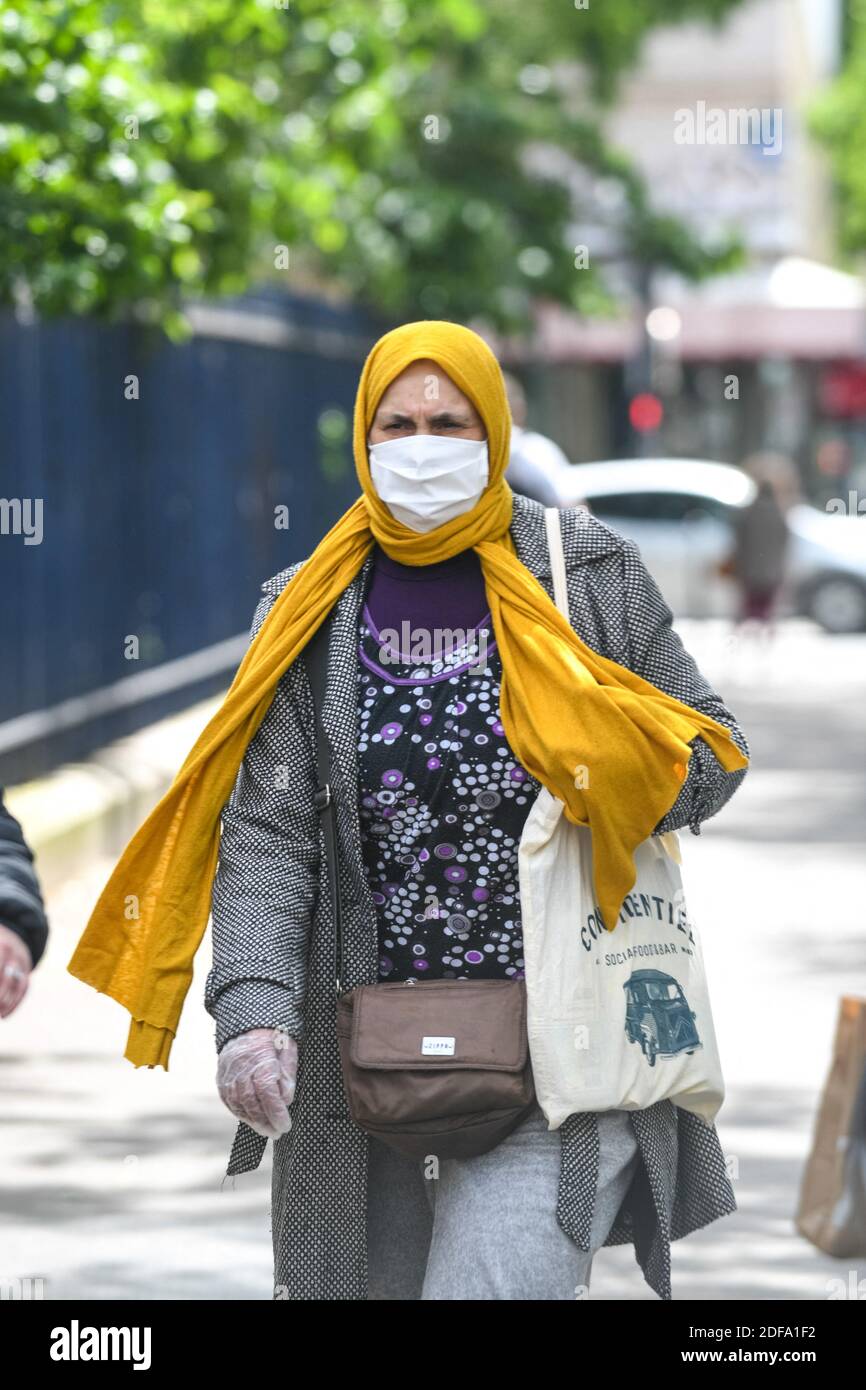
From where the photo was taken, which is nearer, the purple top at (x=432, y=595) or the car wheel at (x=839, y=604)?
the purple top at (x=432, y=595)

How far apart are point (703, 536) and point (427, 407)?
21.0 metres

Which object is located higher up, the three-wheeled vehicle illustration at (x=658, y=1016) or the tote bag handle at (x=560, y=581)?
the tote bag handle at (x=560, y=581)

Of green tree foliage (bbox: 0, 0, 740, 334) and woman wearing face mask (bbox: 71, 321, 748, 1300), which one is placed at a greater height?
green tree foliage (bbox: 0, 0, 740, 334)

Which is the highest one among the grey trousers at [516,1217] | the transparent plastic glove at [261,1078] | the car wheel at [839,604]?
the transparent plastic glove at [261,1078]

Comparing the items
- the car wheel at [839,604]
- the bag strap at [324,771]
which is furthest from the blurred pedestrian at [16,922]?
the car wheel at [839,604]

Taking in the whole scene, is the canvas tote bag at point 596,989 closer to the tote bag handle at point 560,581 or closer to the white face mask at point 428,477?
the tote bag handle at point 560,581

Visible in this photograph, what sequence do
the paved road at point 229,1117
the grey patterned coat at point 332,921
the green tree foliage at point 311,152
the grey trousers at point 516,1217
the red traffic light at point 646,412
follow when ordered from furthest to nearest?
1. the red traffic light at point 646,412
2. the green tree foliage at point 311,152
3. the paved road at point 229,1117
4. the grey patterned coat at point 332,921
5. the grey trousers at point 516,1217

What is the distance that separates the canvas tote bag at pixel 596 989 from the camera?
338cm

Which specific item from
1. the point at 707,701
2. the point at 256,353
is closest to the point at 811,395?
the point at 256,353

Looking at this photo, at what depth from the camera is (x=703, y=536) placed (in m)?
24.4

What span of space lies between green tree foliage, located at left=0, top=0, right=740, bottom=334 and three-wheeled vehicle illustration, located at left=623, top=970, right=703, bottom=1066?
7.21 metres

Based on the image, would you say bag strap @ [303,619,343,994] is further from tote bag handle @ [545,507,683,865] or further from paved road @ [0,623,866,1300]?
paved road @ [0,623,866,1300]

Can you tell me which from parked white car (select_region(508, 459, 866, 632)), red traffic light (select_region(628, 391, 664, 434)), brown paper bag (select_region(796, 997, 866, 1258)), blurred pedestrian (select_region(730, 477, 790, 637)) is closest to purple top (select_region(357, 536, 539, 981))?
brown paper bag (select_region(796, 997, 866, 1258))

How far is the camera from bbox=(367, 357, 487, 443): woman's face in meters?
3.57
